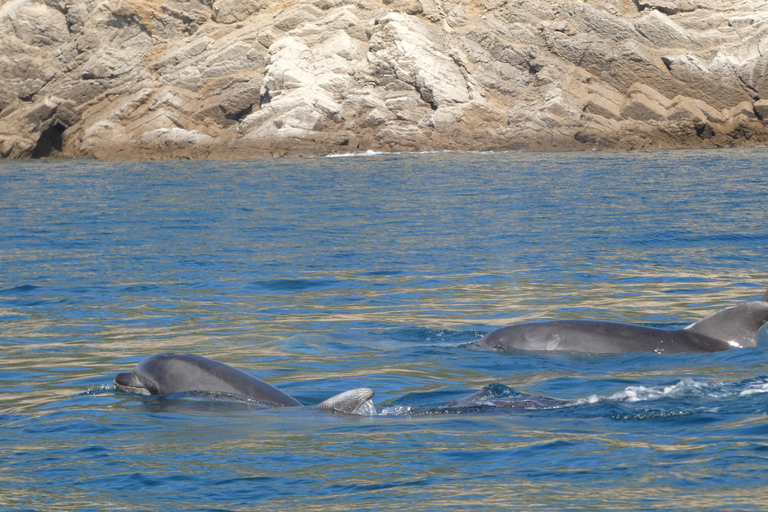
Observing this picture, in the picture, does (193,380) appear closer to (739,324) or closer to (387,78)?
(739,324)

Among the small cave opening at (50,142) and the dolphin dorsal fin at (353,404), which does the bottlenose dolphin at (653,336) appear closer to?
the dolphin dorsal fin at (353,404)

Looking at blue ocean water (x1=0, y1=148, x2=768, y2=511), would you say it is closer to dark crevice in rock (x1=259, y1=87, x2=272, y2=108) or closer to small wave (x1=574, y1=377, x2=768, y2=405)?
small wave (x1=574, y1=377, x2=768, y2=405)

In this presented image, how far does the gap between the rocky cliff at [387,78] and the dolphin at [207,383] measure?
147 feet

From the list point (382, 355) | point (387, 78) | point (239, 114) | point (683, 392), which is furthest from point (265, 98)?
point (683, 392)

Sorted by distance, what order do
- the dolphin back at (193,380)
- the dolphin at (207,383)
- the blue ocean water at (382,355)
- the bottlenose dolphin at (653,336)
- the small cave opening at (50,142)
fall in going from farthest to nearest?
the small cave opening at (50,142)
the bottlenose dolphin at (653,336)
the dolphin back at (193,380)
the dolphin at (207,383)
the blue ocean water at (382,355)

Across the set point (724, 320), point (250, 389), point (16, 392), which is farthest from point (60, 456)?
point (724, 320)

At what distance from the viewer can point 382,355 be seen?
9.96 m

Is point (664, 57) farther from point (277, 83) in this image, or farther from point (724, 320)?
point (724, 320)

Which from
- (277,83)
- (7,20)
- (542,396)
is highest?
(7,20)

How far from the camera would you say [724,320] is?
9.48m

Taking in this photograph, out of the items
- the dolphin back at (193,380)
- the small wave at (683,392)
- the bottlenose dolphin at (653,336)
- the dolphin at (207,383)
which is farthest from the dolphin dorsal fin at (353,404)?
the bottlenose dolphin at (653,336)

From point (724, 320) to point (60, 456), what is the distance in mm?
6342

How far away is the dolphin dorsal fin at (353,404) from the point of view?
7.15 meters

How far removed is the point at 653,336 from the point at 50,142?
56954mm
